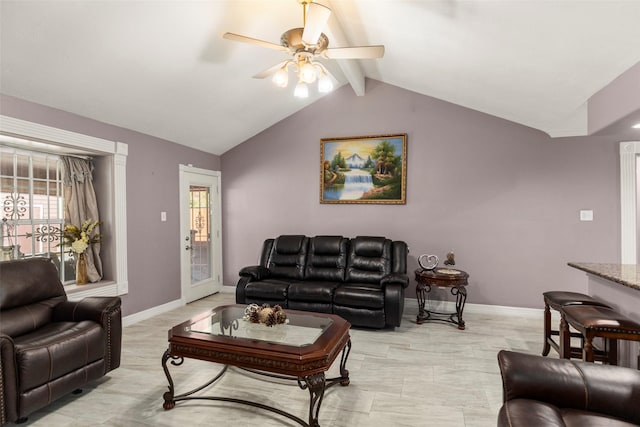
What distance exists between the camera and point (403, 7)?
271 cm

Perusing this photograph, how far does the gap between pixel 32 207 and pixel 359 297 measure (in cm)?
361

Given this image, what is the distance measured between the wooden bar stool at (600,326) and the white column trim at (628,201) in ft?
6.99

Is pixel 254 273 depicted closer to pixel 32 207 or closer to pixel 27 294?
pixel 27 294

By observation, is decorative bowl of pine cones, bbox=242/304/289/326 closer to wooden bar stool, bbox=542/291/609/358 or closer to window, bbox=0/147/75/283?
wooden bar stool, bbox=542/291/609/358

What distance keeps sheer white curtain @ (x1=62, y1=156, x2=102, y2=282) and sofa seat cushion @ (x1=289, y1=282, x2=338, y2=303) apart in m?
2.29

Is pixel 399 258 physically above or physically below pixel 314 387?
above

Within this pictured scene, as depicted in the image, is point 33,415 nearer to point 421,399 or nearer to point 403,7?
point 421,399

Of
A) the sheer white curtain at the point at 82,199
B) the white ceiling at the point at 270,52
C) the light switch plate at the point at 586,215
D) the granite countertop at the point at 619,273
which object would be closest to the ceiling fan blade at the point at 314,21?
the white ceiling at the point at 270,52

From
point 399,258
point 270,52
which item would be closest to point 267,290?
point 399,258

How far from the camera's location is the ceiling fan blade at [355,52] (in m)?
2.48

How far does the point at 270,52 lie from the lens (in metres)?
3.67

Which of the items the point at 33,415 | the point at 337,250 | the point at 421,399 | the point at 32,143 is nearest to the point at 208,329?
the point at 33,415

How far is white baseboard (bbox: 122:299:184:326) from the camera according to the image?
407 centimetres

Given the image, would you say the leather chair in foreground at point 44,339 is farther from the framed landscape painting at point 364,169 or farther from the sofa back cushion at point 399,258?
the framed landscape painting at point 364,169
